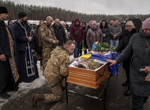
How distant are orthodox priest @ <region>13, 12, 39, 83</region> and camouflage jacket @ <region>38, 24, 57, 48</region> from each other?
0.47m

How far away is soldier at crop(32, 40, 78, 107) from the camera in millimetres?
2467

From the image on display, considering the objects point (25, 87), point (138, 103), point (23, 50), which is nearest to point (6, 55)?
point (23, 50)

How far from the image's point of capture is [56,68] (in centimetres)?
262

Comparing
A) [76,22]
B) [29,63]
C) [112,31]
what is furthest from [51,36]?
[112,31]

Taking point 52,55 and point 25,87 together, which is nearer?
point 52,55

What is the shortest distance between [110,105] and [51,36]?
313cm

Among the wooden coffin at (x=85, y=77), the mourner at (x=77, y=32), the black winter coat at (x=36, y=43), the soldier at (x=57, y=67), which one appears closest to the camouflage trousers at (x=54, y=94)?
the soldier at (x=57, y=67)

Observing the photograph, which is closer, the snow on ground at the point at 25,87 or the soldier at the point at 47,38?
the snow on ground at the point at 25,87

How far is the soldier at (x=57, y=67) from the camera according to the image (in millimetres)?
2467

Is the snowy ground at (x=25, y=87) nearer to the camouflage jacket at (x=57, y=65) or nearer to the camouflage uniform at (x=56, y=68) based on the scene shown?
the camouflage uniform at (x=56, y=68)

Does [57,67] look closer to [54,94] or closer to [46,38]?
[54,94]

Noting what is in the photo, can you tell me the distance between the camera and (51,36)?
4484 mm

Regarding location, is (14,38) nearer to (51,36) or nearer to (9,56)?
(9,56)

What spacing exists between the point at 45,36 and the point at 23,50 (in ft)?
3.07
